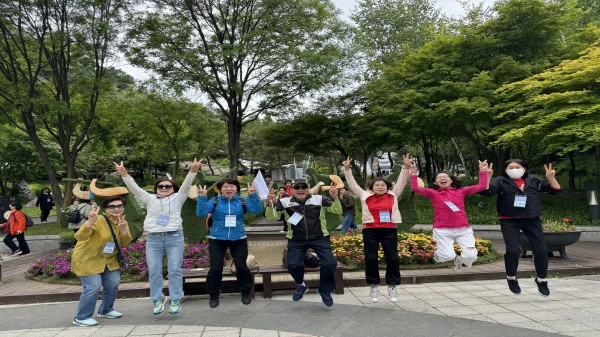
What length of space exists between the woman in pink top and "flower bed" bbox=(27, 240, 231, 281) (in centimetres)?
413

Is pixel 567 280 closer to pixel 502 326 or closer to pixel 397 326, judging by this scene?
pixel 502 326

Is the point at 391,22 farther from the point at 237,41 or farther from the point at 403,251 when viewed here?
the point at 403,251

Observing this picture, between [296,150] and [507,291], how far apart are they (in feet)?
58.6

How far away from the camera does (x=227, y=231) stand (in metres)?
5.45

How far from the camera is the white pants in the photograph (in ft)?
18.1

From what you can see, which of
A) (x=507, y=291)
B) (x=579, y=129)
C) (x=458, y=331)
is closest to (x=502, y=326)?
(x=458, y=331)

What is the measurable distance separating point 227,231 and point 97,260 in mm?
1547

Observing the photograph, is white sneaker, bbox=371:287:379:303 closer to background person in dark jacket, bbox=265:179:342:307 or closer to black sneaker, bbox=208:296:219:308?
background person in dark jacket, bbox=265:179:342:307

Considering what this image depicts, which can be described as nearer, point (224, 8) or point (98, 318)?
point (98, 318)

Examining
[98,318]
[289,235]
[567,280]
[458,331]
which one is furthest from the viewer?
[567,280]

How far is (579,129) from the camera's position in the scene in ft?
36.9

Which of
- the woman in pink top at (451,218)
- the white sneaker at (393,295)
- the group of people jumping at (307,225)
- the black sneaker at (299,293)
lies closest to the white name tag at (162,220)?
the group of people jumping at (307,225)

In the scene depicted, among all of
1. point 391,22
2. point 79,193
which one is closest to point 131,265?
point 79,193

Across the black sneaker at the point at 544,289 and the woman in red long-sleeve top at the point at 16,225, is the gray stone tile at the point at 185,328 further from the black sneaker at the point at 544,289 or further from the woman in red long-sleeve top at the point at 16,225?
the woman in red long-sleeve top at the point at 16,225
